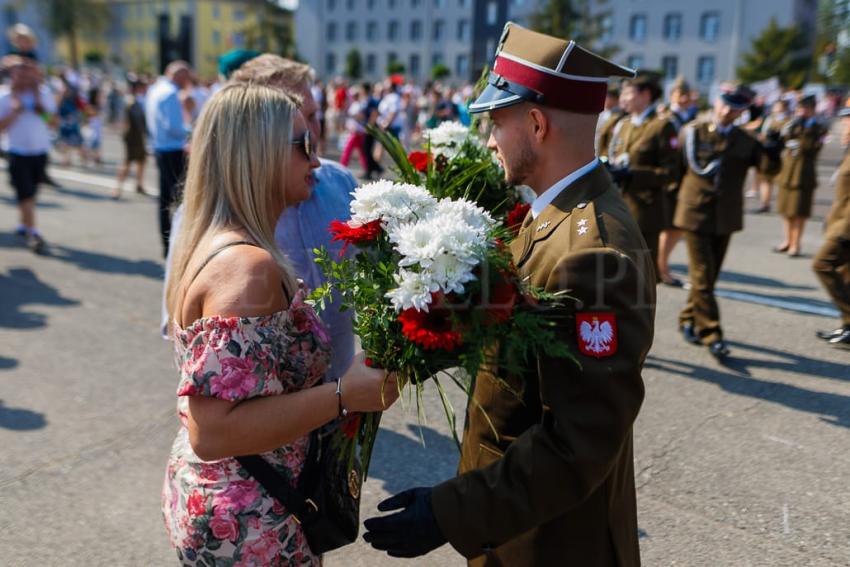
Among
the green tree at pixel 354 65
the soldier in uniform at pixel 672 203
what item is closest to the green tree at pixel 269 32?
the green tree at pixel 354 65

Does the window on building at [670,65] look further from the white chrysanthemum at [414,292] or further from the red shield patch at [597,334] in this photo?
the white chrysanthemum at [414,292]

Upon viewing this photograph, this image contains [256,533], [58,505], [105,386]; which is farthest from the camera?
[105,386]

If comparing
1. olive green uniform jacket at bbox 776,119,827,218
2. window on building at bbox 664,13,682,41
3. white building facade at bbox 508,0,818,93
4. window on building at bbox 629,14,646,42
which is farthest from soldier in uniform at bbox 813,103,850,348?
window on building at bbox 629,14,646,42

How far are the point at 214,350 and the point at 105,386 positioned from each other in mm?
3680

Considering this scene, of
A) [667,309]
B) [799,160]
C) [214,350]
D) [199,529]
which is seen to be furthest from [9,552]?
[799,160]

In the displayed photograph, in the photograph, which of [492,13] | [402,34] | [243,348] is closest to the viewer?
[243,348]

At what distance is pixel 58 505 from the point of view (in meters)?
3.60

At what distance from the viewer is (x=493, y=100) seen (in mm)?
1937

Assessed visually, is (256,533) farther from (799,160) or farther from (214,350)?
(799,160)

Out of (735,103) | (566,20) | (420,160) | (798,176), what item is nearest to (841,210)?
(735,103)

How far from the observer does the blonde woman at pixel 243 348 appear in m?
1.80

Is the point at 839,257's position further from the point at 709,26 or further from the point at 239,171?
the point at 709,26

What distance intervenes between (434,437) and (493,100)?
9.13 feet

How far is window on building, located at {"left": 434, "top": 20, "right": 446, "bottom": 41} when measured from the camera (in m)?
77.9
